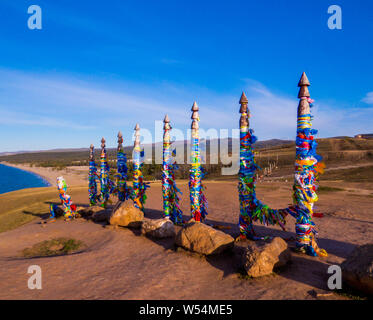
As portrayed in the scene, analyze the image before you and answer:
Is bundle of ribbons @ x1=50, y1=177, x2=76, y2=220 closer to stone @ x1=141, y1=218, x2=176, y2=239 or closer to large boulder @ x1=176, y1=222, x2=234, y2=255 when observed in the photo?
stone @ x1=141, y1=218, x2=176, y2=239

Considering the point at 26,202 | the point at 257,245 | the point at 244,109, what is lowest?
the point at 26,202

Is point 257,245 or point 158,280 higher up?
point 257,245

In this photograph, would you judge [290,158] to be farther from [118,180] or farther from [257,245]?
[257,245]

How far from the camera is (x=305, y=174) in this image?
26.3 feet

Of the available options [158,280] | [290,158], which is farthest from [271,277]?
[290,158]

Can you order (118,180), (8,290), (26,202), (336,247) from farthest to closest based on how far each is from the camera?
(26,202) → (118,180) → (336,247) → (8,290)

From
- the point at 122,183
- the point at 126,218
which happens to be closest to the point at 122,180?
the point at 122,183

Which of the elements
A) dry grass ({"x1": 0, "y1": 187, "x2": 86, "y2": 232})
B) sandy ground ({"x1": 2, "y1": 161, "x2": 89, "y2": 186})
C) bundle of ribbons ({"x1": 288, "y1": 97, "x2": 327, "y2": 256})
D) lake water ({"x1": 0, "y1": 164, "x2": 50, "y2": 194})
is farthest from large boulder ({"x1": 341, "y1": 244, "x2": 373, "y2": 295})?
lake water ({"x1": 0, "y1": 164, "x2": 50, "y2": 194})

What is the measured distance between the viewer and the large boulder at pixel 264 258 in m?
6.52

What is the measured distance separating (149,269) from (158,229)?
124 inches

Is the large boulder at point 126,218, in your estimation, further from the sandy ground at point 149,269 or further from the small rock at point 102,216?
the small rock at point 102,216
